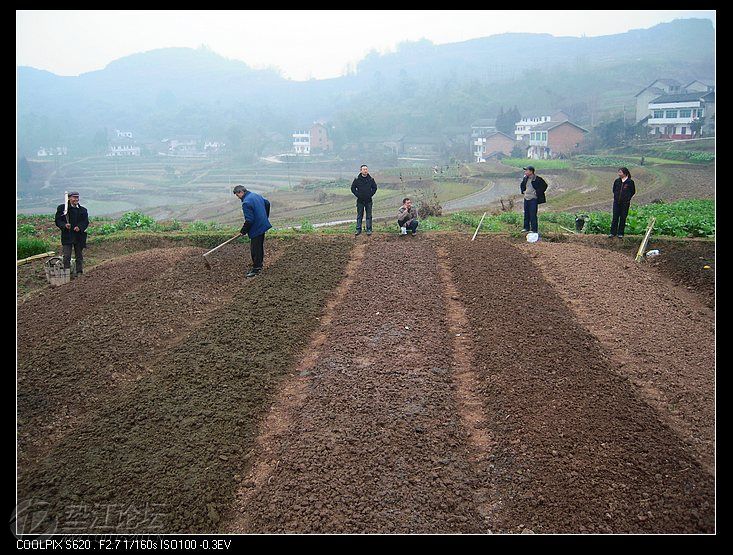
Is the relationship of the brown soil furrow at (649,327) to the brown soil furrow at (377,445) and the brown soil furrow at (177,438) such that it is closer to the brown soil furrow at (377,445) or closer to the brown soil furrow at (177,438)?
the brown soil furrow at (377,445)

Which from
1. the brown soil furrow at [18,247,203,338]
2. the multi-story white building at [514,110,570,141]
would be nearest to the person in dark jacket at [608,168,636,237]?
the brown soil furrow at [18,247,203,338]

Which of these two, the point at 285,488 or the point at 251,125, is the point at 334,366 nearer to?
the point at 285,488

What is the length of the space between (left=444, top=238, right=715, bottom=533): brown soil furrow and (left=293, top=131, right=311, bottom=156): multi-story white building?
83672 millimetres

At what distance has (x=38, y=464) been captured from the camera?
221 inches

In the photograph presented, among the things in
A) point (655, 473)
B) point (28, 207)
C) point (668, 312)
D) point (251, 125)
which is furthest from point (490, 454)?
point (251, 125)

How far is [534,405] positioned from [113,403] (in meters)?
4.81

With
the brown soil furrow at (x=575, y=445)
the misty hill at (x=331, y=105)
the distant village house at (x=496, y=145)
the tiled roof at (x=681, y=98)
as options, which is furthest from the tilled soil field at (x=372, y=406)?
the misty hill at (x=331, y=105)

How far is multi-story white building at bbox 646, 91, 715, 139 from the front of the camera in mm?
62375

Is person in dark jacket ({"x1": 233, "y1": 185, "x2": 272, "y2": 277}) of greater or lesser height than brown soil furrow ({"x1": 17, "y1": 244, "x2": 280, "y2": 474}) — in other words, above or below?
above

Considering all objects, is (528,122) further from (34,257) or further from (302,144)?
(34,257)

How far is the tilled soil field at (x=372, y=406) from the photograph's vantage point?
186 inches

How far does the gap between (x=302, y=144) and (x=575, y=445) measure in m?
90.4

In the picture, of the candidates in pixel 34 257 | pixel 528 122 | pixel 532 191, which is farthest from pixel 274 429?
pixel 528 122

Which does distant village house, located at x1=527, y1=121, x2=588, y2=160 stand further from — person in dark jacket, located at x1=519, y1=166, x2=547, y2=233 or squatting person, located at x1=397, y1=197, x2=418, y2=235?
squatting person, located at x1=397, y1=197, x2=418, y2=235
